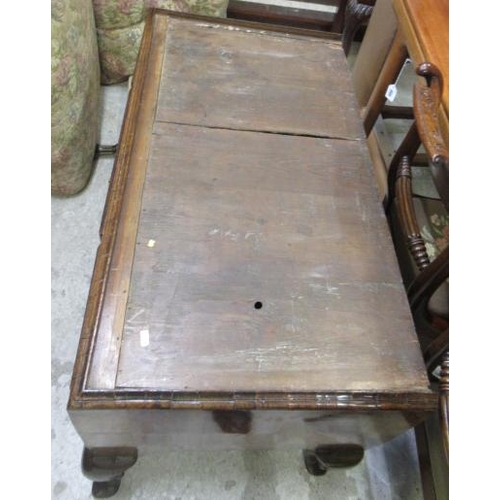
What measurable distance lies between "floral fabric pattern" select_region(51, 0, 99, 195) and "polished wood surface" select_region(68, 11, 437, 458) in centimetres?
30

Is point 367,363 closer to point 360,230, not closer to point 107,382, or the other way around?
point 360,230

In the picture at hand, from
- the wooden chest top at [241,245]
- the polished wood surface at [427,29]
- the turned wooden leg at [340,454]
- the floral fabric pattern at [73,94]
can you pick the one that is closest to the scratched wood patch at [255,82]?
the wooden chest top at [241,245]

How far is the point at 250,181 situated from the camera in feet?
2.49

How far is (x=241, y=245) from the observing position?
2.22ft

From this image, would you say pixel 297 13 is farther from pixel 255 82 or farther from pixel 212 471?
pixel 212 471

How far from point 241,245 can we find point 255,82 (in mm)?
439

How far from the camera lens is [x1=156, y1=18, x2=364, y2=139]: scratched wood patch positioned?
84 cm

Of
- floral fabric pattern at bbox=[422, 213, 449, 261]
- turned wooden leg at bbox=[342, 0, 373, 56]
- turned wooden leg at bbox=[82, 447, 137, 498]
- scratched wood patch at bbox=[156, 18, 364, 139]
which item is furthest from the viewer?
turned wooden leg at bbox=[342, 0, 373, 56]

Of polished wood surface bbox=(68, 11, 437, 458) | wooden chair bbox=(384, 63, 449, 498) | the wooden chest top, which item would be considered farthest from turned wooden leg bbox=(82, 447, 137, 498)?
wooden chair bbox=(384, 63, 449, 498)

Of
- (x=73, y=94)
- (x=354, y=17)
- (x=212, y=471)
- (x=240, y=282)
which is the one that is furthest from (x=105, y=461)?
(x=354, y=17)

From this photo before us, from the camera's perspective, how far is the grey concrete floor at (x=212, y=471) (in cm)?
93

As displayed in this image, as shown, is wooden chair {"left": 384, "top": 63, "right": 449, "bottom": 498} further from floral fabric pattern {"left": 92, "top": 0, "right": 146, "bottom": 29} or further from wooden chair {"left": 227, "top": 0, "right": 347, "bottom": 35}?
wooden chair {"left": 227, "top": 0, "right": 347, "bottom": 35}
